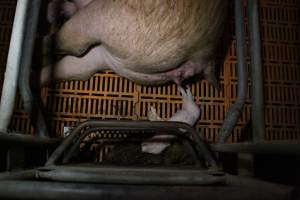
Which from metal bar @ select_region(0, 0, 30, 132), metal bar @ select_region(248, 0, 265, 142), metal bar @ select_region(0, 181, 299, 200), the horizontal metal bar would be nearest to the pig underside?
metal bar @ select_region(248, 0, 265, 142)

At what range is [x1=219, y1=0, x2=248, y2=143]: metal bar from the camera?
126 centimetres

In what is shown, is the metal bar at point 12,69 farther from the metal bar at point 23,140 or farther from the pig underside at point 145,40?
the pig underside at point 145,40

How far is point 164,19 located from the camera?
1.25 m

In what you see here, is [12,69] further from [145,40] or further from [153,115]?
[153,115]

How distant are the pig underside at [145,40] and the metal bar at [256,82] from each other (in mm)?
158

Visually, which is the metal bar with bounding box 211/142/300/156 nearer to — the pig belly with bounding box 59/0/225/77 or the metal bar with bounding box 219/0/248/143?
the metal bar with bounding box 219/0/248/143

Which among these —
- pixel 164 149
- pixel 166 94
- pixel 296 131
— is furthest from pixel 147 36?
pixel 296 131

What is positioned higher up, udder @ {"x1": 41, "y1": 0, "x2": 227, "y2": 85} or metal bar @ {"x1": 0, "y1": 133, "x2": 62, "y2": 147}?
udder @ {"x1": 41, "y1": 0, "x2": 227, "y2": 85}

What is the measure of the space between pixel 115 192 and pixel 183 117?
1.01m

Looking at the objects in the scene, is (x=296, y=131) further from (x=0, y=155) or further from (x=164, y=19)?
(x=0, y=155)

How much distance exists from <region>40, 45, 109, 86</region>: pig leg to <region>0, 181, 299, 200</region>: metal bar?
1.00 meters

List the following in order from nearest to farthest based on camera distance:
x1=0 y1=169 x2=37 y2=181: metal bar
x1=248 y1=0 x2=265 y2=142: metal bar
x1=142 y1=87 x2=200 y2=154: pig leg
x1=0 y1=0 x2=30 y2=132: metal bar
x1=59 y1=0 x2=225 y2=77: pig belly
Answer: x1=0 y1=169 x2=37 y2=181: metal bar, x1=0 y1=0 x2=30 y2=132: metal bar, x1=248 y1=0 x2=265 y2=142: metal bar, x1=59 y1=0 x2=225 y2=77: pig belly, x1=142 y1=87 x2=200 y2=154: pig leg

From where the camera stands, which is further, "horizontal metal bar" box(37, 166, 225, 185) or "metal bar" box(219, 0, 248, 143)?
"metal bar" box(219, 0, 248, 143)

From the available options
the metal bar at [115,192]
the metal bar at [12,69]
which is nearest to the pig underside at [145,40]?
the metal bar at [12,69]
